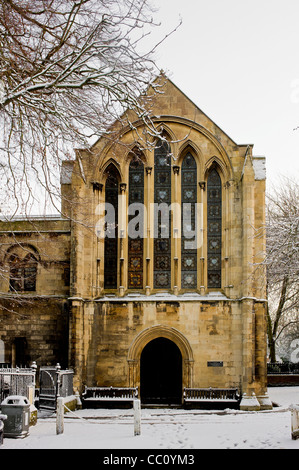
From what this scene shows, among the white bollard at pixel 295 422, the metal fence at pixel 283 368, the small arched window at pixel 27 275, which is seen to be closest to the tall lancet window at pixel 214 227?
the small arched window at pixel 27 275

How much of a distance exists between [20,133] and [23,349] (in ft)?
46.4

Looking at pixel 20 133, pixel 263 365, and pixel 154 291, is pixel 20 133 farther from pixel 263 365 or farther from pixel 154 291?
pixel 263 365

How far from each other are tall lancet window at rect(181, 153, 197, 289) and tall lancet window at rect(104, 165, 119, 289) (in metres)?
2.59

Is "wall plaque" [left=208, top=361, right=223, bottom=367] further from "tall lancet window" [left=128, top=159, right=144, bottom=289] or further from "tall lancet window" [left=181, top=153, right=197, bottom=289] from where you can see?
"tall lancet window" [left=128, top=159, right=144, bottom=289]

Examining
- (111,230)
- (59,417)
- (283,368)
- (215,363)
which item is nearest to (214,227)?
(111,230)

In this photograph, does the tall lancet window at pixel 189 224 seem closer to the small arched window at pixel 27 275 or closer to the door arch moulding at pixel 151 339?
the door arch moulding at pixel 151 339

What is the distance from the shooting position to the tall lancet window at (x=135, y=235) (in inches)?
923

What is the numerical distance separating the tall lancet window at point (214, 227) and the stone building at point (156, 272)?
39mm

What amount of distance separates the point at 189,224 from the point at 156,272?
223 centimetres

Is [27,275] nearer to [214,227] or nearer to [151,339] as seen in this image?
[151,339]

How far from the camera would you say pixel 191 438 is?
1340 centimetres

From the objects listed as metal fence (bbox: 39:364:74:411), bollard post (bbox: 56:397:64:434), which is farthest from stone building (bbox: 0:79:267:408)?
bollard post (bbox: 56:397:64:434)
